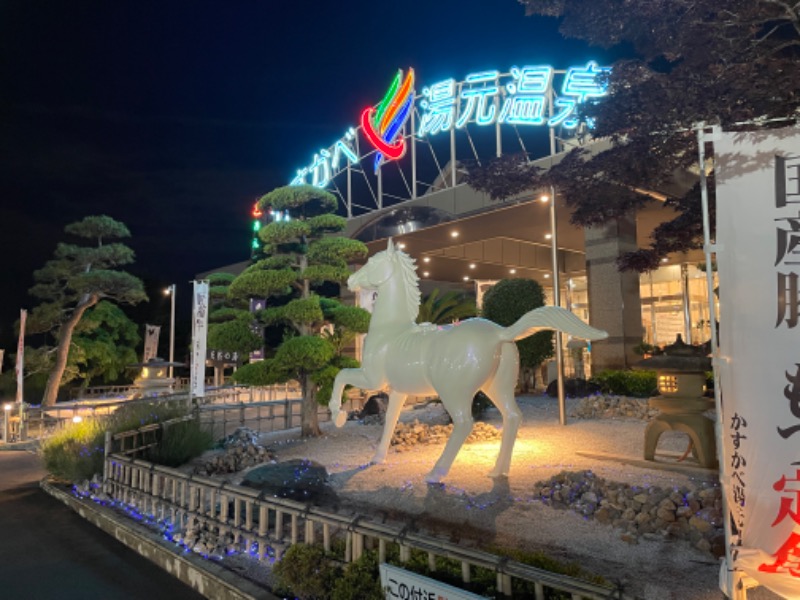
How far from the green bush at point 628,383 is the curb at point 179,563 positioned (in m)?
10.6

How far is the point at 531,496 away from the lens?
18.2 feet

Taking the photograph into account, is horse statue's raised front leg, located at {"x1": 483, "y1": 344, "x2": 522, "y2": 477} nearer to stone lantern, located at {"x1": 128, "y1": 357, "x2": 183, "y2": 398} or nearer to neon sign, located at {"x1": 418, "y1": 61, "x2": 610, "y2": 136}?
neon sign, located at {"x1": 418, "y1": 61, "x2": 610, "y2": 136}

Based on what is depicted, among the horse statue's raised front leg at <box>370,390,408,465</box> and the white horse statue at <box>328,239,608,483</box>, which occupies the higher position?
the white horse statue at <box>328,239,608,483</box>

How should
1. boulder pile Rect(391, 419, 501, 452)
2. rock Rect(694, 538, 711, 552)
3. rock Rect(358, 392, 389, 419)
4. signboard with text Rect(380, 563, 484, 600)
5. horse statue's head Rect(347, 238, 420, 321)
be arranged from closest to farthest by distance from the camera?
1. signboard with text Rect(380, 563, 484, 600)
2. rock Rect(694, 538, 711, 552)
3. horse statue's head Rect(347, 238, 420, 321)
4. boulder pile Rect(391, 419, 501, 452)
5. rock Rect(358, 392, 389, 419)

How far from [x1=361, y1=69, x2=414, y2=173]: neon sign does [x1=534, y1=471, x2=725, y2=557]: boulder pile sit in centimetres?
1714

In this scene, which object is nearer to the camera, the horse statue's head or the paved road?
the paved road

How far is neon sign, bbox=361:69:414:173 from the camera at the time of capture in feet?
68.2

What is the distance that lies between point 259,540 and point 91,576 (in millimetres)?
1674

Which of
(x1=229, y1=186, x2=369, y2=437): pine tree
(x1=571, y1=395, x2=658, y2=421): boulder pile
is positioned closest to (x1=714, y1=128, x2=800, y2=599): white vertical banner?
(x1=229, y1=186, x2=369, y2=437): pine tree

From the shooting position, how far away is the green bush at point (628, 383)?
1252 centimetres

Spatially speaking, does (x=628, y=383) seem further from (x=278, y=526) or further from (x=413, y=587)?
(x=413, y=587)

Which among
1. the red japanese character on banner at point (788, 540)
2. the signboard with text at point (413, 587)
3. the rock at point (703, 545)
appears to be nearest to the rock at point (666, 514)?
the rock at point (703, 545)

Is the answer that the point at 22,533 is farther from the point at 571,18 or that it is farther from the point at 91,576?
the point at 571,18

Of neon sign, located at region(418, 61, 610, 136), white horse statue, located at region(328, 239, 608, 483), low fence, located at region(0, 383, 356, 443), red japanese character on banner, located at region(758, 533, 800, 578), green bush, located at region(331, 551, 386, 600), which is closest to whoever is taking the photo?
red japanese character on banner, located at region(758, 533, 800, 578)
